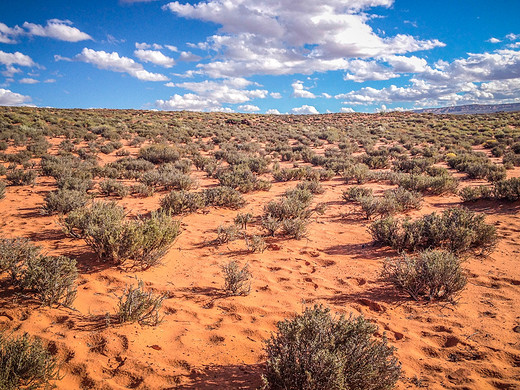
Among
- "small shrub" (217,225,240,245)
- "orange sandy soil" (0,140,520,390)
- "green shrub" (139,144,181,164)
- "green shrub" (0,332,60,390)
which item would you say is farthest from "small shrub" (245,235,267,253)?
"green shrub" (139,144,181,164)

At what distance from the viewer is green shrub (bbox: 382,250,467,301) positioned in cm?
379

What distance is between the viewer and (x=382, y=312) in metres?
3.61

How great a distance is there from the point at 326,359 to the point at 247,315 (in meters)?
1.60

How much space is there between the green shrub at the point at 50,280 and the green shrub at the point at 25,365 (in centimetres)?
94

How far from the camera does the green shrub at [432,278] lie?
3.79m

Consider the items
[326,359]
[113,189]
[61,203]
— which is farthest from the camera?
[113,189]

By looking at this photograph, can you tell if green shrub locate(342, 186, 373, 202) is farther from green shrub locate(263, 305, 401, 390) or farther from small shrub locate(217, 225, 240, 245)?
green shrub locate(263, 305, 401, 390)

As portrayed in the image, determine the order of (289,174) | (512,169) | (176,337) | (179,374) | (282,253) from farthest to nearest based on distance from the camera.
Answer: (512,169) < (289,174) < (282,253) < (176,337) < (179,374)

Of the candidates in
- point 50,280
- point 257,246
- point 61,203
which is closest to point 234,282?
point 257,246

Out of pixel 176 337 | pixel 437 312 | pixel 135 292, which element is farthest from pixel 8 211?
pixel 437 312

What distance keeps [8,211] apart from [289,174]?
8.92m

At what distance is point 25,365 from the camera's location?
88.7 inches

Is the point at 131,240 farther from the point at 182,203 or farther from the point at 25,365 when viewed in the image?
the point at 182,203

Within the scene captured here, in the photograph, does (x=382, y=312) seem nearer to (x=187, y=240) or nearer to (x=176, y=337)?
(x=176, y=337)
